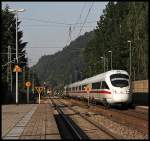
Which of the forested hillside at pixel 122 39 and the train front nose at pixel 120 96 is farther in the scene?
the forested hillside at pixel 122 39

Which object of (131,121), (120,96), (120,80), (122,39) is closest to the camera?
(131,121)

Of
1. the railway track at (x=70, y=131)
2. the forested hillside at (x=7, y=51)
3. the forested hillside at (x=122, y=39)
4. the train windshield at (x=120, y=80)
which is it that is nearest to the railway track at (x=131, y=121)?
the railway track at (x=70, y=131)

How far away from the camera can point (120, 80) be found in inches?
1730

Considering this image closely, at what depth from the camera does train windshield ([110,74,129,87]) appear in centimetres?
4369

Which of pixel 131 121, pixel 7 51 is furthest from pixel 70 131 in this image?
pixel 7 51

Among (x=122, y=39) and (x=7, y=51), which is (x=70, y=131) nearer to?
(x=7, y=51)

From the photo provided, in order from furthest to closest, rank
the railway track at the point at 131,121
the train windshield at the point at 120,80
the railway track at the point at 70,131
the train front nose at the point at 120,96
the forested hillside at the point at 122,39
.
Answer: the forested hillside at the point at 122,39
the train windshield at the point at 120,80
the train front nose at the point at 120,96
the railway track at the point at 131,121
the railway track at the point at 70,131

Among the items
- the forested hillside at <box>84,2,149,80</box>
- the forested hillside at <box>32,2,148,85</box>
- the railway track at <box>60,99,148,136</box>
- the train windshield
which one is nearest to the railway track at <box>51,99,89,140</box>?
the railway track at <box>60,99,148,136</box>

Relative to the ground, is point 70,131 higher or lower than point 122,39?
lower

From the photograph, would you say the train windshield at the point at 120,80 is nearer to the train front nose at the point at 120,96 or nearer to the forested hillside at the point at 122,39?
the train front nose at the point at 120,96

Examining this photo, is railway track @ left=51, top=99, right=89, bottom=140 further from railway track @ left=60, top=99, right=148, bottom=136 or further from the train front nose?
the train front nose

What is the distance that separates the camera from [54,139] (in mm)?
18844

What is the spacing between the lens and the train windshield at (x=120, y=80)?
4369cm

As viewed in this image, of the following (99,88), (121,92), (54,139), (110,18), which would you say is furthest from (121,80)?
(110,18)
